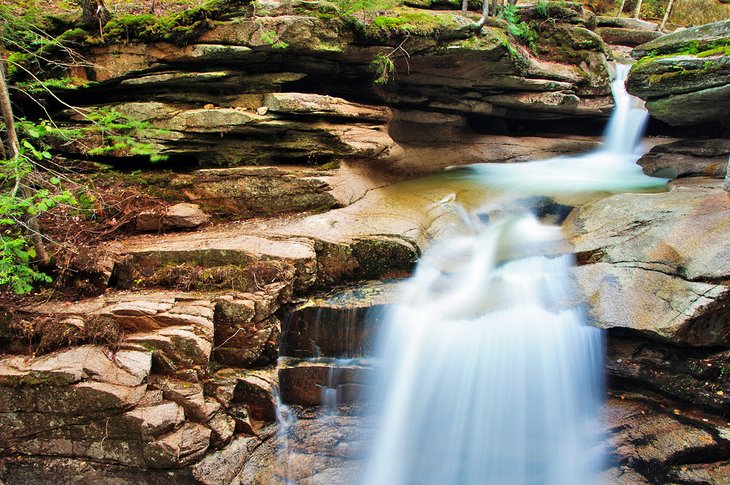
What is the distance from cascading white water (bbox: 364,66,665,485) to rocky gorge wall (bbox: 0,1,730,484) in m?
0.35

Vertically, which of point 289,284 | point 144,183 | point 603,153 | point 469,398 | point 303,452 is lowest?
point 303,452

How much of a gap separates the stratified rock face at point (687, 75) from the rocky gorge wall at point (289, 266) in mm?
69

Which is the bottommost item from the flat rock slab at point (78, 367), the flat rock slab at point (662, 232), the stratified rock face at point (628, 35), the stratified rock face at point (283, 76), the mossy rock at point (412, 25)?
the flat rock slab at point (78, 367)

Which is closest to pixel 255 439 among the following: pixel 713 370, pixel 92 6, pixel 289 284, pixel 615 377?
pixel 289 284

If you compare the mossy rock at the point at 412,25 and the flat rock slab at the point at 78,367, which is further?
the mossy rock at the point at 412,25

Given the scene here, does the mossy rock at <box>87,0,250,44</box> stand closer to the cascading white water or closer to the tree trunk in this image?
the tree trunk

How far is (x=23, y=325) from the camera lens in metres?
5.64

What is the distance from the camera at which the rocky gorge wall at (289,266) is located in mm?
5348

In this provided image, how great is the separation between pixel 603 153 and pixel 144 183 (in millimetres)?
11922

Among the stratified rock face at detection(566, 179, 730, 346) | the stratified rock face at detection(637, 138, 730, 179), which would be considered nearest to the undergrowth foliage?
the stratified rock face at detection(566, 179, 730, 346)

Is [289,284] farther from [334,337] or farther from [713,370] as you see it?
[713,370]

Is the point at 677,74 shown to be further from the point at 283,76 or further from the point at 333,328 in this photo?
A: the point at 333,328

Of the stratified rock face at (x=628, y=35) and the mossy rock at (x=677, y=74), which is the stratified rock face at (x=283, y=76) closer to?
the mossy rock at (x=677, y=74)

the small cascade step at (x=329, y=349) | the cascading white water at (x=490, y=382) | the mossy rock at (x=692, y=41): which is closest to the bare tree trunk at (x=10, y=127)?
the small cascade step at (x=329, y=349)
